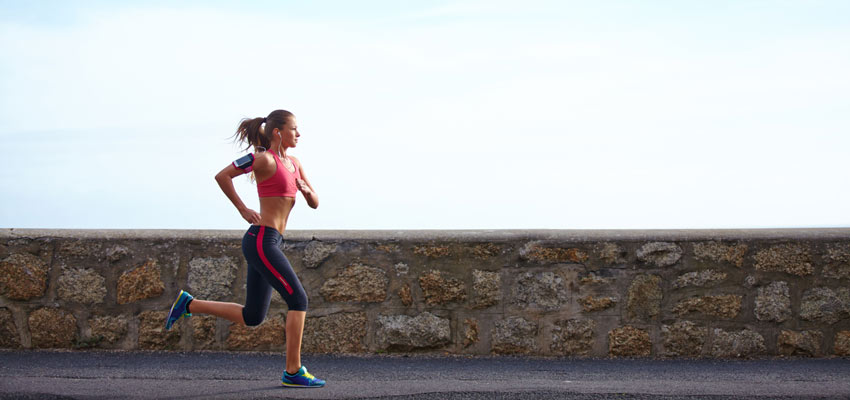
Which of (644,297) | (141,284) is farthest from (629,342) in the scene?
(141,284)

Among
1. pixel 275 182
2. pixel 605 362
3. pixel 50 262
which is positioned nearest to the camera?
pixel 275 182

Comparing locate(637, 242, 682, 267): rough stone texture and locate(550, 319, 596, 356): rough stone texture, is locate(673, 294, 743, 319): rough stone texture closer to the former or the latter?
locate(637, 242, 682, 267): rough stone texture

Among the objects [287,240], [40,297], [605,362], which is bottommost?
[605,362]

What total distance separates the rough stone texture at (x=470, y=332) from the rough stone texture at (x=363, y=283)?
2.15 ft

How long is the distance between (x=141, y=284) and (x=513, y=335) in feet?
9.48

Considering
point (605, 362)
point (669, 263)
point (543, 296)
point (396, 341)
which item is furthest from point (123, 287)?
point (669, 263)

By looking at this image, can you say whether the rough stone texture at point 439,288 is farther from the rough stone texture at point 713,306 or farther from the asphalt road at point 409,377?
the rough stone texture at point 713,306

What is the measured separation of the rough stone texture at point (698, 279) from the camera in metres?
5.94

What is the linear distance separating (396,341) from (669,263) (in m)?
2.14

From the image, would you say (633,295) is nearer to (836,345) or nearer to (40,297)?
(836,345)

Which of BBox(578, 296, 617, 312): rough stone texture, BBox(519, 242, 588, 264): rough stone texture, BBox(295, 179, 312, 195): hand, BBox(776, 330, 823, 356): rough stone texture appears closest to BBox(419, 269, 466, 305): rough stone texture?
BBox(519, 242, 588, 264): rough stone texture

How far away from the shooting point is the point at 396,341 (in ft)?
19.4

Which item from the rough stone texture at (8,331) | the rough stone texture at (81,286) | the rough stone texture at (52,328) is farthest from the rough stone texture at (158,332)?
the rough stone texture at (8,331)

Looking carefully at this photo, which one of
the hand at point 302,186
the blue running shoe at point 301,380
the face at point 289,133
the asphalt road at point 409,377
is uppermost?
the face at point 289,133
